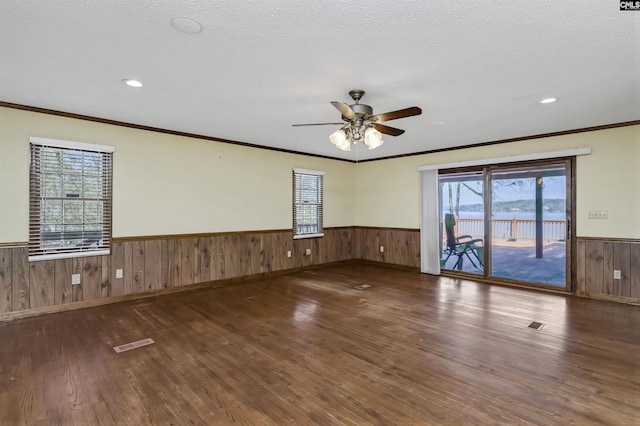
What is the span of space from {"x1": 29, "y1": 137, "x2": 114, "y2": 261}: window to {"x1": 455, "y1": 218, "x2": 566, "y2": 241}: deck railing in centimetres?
608

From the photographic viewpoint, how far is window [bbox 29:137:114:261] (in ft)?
13.0

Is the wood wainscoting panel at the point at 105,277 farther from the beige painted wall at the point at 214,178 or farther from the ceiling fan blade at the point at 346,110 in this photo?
the ceiling fan blade at the point at 346,110

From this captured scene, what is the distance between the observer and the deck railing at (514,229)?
17.0 ft

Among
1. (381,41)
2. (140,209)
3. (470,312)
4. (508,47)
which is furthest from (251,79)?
(470,312)

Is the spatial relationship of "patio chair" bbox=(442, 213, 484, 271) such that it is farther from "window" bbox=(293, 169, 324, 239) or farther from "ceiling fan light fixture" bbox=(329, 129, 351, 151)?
"ceiling fan light fixture" bbox=(329, 129, 351, 151)

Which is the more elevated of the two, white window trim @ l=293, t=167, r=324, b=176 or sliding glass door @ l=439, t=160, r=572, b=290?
white window trim @ l=293, t=167, r=324, b=176

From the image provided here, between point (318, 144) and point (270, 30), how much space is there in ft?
12.5

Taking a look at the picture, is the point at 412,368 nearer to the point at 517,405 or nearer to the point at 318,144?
the point at 517,405

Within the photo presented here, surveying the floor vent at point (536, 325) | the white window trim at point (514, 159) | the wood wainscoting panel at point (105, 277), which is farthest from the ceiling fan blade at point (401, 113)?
the wood wainscoting panel at point (105, 277)

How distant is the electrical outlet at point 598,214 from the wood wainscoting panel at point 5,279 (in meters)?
7.86

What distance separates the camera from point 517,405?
2154 millimetres

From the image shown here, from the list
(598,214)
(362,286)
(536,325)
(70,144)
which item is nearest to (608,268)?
(598,214)

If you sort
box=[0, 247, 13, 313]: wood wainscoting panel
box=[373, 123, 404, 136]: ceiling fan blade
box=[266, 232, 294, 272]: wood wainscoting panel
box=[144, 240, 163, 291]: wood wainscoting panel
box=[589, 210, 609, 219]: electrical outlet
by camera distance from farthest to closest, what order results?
box=[266, 232, 294, 272]: wood wainscoting panel → box=[144, 240, 163, 291]: wood wainscoting panel → box=[589, 210, 609, 219]: electrical outlet → box=[0, 247, 13, 313]: wood wainscoting panel → box=[373, 123, 404, 136]: ceiling fan blade

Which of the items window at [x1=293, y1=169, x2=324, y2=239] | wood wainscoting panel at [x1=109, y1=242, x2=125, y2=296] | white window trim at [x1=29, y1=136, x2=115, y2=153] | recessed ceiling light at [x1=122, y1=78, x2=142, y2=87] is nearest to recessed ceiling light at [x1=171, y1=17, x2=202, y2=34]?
recessed ceiling light at [x1=122, y1=78, x2=142, y2=87]
